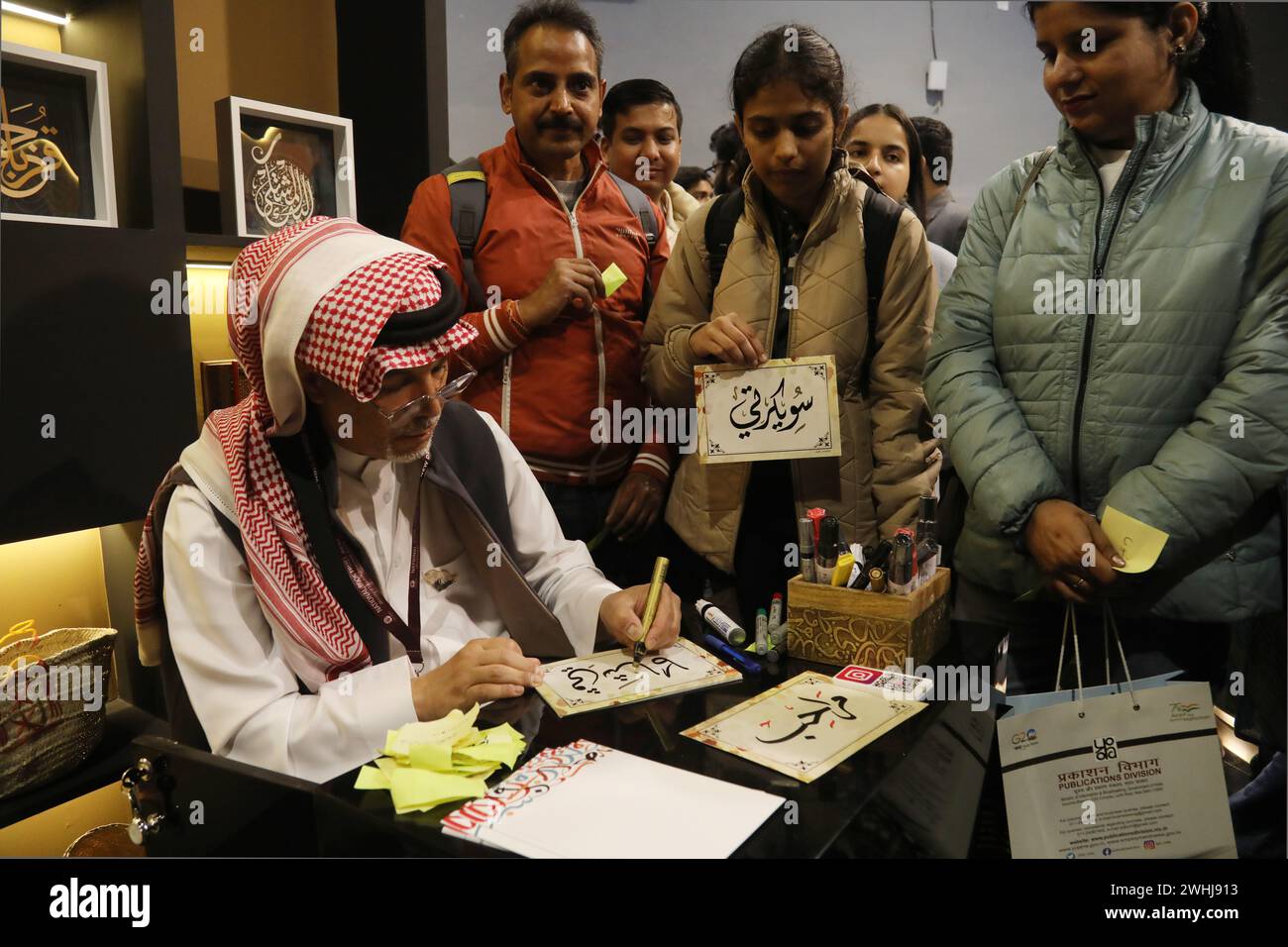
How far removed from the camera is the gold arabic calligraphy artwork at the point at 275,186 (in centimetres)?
226

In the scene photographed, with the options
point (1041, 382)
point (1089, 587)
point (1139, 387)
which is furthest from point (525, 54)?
point (1089, 587)

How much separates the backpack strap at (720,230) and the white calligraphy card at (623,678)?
0.89 metres

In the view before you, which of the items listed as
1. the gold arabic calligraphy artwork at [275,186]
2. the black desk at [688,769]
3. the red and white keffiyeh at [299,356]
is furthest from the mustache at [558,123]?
the black desk at [688,769]

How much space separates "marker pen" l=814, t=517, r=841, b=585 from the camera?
54.7 inches

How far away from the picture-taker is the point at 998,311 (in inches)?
61.7

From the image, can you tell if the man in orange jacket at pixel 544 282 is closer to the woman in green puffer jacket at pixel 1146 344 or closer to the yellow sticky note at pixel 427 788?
the woman in green puffer jacket at pixel 1146 344

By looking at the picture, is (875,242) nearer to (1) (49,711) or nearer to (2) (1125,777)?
(2) (1125,777)

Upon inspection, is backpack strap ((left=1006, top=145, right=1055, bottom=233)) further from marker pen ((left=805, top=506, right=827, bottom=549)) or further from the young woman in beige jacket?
marker pen ((left=805, top=506, right=827, bottom=549))

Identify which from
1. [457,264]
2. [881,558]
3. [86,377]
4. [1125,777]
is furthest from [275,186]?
[1125,777]

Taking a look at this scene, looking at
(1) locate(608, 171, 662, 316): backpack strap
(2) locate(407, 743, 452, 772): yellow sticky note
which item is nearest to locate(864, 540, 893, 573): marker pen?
(2) locate(407, 743, 452, 772): yellow sticky note

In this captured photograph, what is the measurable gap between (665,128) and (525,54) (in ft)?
2.26

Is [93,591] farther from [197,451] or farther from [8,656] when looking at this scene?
[197,451]

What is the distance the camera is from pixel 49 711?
1894 mm

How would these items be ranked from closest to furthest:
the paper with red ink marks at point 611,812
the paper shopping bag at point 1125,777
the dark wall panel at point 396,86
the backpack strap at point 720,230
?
the paper with red ink marks at point 611,812, the paper shopping bag at point 1125,777, the backpack strap at point 720,230, the dark wall panel at point 396,86
